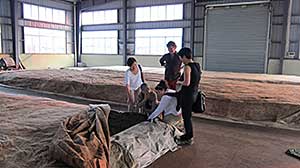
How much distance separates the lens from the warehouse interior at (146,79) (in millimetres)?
2271

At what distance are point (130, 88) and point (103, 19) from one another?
44.1 ft

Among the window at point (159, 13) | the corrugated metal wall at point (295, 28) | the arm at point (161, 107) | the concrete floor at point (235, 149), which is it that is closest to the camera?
the concrete floor at point (235, 149)

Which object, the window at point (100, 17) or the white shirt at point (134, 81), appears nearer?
the white shirt at point (134, 81)

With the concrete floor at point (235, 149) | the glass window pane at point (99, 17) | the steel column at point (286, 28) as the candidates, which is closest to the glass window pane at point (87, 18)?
the glass window pane at point (99, 17)

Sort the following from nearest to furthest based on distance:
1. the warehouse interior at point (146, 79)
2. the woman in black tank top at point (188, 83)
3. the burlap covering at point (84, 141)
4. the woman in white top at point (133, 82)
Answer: the burlap covering at point (84, 141) < the warehouse interior at point (146, 79) < the woman in black tank top at point (188, 83) < the woman in white top at point (133, 82)

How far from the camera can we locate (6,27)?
1388 cm

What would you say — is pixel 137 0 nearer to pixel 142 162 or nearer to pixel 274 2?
pixel 274 2

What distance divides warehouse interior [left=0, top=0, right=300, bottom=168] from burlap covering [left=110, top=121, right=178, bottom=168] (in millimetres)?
14

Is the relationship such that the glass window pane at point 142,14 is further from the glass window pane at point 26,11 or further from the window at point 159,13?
the glass window pane at point 26,11

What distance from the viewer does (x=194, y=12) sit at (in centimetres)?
1369

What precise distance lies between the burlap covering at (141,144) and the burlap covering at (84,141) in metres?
0.50

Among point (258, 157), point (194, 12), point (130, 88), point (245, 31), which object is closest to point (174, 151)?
point (258, 157)

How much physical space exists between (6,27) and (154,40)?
26.8ft

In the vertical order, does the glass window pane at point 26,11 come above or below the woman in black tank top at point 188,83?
above
